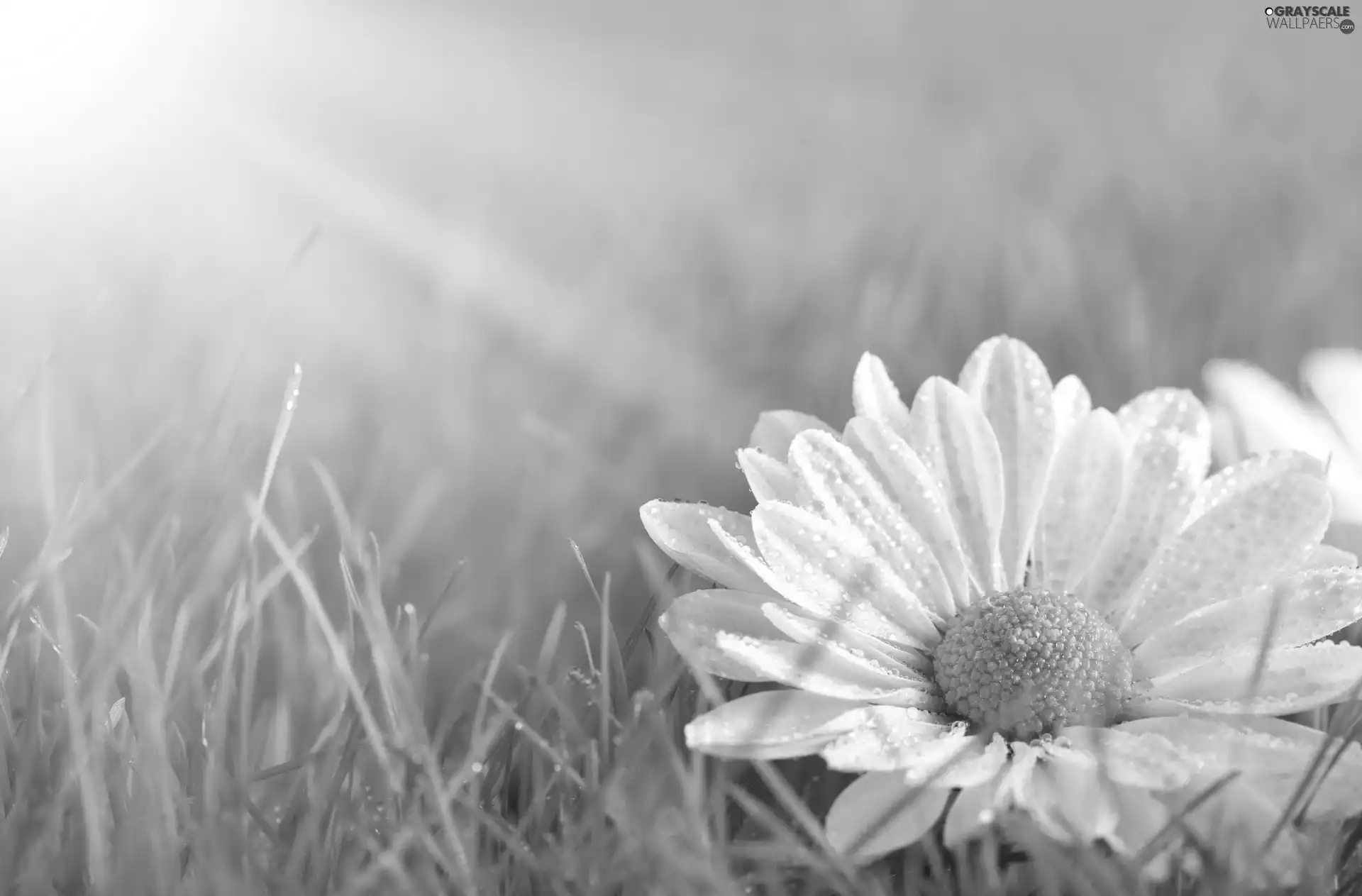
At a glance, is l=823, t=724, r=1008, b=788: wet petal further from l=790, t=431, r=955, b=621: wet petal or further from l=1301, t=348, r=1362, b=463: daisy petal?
l=1301, t=348, r=1362, b=463: daisy petal

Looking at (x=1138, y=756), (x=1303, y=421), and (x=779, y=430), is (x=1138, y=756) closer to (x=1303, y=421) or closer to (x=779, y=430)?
(x=779, y=430)

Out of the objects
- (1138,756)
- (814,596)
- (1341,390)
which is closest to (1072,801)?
(1138,756)

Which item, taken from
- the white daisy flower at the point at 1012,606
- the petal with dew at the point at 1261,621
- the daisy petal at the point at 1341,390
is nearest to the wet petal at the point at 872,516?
the white daisy flower at the point at 1012,606

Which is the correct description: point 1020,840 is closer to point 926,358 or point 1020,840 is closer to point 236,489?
point 236,489

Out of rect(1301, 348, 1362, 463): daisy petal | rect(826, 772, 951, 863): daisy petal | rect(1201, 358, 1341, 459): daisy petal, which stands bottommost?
rect(826, 772, 951, 863): daisy petal

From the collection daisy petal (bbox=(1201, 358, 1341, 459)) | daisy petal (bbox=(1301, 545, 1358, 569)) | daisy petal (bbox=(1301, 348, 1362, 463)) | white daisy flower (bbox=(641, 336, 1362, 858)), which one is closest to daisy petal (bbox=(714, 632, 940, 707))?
white daisy flower (bbox=(641, 336, 1362, 858))

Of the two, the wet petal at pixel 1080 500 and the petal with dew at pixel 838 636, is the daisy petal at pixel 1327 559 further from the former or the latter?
the petal with dew at pixel 838 636

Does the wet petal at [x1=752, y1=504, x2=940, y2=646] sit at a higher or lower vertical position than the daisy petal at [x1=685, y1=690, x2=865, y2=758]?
higher
